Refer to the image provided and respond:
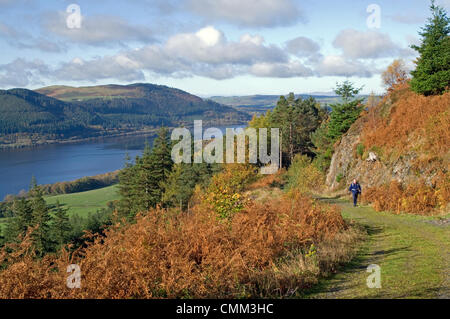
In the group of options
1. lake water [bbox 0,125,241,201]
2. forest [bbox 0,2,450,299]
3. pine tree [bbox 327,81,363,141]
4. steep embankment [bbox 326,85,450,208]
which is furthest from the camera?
lake water [bbox 0,125,241,201]

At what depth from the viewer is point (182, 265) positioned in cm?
657

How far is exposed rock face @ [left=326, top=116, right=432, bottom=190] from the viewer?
1834cm

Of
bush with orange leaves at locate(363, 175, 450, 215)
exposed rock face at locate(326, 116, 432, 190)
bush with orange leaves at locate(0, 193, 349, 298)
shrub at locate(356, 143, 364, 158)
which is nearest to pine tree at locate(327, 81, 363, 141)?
exposed rock face at locate(326, 116, 432, 190)

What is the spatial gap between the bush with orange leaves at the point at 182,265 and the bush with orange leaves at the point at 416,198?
749 cm

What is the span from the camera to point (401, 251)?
29.1 ft

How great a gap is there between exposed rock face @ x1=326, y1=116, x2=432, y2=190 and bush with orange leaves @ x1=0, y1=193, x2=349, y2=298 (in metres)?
11.3

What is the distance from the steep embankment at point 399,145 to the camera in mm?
17234

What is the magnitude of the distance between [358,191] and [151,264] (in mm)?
14589

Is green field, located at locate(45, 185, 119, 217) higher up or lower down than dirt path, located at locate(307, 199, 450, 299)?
lower down

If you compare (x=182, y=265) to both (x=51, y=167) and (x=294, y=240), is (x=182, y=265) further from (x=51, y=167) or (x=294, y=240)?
(x=51, y=167)

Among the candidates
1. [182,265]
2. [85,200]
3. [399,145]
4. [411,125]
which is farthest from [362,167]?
[85,200]

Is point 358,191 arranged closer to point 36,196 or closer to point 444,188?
point 444,188

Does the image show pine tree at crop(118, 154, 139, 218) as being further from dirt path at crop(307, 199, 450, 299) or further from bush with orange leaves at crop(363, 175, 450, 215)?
dirt path at crop(307, 199, 450, 299)

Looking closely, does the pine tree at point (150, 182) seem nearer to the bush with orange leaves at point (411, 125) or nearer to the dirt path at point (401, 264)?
the bush with orange leaves at point (411, 125)
